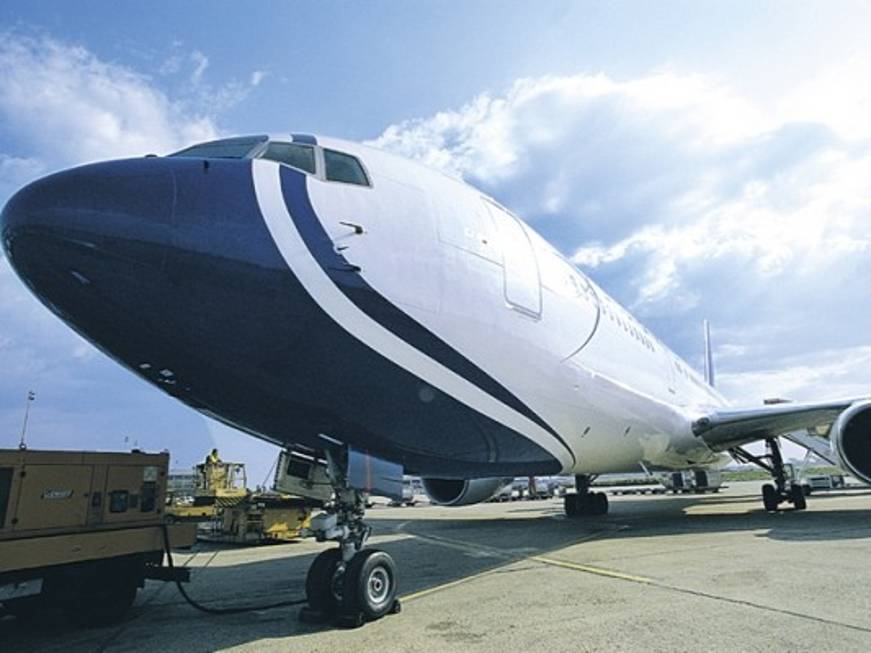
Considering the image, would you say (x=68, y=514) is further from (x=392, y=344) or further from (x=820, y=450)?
(x=820, y=450)

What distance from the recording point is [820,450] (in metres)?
26.1

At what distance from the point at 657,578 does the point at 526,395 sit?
8.19ft

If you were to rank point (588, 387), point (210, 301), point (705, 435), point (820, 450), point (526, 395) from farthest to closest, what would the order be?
point (820, 450) < point (705, 435) < point (588, 387) < point (526, 395) < point (210, 301)

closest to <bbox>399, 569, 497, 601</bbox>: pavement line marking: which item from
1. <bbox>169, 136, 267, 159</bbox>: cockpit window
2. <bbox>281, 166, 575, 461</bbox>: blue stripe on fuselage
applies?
<bbox>281, 166, 575, 461</bbox>: blue stripe on fuselage

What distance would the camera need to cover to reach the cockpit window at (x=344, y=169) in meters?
5.27

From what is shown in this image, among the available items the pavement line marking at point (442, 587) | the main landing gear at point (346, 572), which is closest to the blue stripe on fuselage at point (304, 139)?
the main landing gear at point (346, 572)

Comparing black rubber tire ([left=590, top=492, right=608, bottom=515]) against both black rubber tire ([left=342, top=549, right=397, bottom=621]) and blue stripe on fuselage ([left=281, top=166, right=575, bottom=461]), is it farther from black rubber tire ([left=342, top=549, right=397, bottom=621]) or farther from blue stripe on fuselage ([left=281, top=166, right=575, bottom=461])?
blue stripe on fuselage ([left=281, top=166, right=575, bottom=461])

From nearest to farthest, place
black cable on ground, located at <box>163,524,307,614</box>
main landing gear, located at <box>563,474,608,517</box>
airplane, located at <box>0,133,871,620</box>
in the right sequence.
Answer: airplane, located at <box>0,133,871,620</box>
black cable on ground, located at <box>163,524,307,614</box>
main landing gear, located at <box>563,474,608,517</box>

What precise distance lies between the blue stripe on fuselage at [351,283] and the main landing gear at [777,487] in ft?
44.4

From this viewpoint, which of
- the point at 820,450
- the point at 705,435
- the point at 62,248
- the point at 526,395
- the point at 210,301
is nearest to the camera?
the point at 62,248

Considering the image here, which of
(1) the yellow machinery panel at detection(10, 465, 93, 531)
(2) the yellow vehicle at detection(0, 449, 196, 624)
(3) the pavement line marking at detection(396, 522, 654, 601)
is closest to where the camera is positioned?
(2) the yellow vehicle at detection(0, 449, 196, 624)

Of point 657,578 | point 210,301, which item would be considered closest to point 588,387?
point 657,578

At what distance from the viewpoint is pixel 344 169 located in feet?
17.6

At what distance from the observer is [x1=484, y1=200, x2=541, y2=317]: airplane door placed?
6.45 metres
